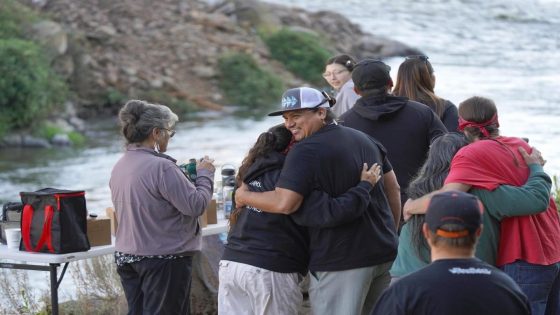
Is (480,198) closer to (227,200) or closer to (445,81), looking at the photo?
(227,200)

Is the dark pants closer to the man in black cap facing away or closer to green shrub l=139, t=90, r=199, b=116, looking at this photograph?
the man in black cap facing away

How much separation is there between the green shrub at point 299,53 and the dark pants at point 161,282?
2801cm

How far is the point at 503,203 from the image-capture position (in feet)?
14.3

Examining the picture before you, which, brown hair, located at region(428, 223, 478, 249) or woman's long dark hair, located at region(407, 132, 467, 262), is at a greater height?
brown hair, located at region(428, 223, 478, 249)

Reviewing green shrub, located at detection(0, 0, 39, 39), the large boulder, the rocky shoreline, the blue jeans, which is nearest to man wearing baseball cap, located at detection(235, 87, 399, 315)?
the blue jeans

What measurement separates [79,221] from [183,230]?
0.74 m

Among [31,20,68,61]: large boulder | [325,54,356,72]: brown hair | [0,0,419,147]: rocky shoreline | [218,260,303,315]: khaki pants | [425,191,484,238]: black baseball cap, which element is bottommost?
[0,0,419,147]: rocky shoreline

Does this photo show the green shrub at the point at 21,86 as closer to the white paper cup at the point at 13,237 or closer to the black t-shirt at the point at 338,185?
the white paper cup at the point at 13,237

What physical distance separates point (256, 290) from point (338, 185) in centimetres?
60

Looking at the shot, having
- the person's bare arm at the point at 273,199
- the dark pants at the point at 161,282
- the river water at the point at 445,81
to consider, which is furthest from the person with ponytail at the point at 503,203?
the river water at the point at 445,81

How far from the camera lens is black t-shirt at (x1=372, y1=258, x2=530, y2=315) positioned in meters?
3.15

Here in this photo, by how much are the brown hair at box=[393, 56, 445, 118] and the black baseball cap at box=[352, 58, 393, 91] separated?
1.74ft

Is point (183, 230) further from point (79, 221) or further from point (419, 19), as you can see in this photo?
point (419, 19)

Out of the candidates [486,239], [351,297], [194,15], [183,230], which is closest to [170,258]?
[183,230]
